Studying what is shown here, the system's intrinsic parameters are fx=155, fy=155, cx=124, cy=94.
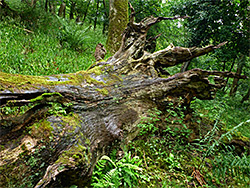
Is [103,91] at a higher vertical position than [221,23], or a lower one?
lower

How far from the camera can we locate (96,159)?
2.27 meters

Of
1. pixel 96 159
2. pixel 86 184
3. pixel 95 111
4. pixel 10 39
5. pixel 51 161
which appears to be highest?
pixel 10 39

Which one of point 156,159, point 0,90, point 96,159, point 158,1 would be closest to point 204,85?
point 156,159

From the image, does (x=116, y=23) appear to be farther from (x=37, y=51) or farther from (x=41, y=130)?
(x=41, y=130)

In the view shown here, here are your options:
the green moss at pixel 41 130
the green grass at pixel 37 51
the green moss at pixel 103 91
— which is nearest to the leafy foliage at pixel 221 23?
the green grass at pixel 37 51

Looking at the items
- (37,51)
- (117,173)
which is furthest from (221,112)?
(37,51)

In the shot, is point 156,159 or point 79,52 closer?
point 156,159

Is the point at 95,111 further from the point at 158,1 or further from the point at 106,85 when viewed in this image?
the point at 158,1

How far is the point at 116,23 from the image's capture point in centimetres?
719

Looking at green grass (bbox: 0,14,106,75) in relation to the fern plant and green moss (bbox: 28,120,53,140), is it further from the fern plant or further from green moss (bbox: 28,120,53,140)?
the fern plant

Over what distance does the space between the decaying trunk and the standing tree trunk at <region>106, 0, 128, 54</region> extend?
3170mm

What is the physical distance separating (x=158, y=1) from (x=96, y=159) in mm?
10342

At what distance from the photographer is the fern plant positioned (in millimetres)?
2170

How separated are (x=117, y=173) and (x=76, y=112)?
1.11m
